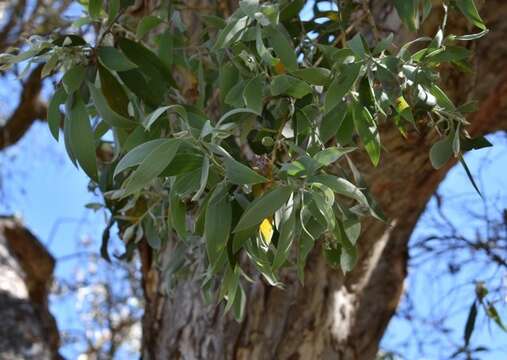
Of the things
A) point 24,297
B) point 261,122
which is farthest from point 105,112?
point 24,297


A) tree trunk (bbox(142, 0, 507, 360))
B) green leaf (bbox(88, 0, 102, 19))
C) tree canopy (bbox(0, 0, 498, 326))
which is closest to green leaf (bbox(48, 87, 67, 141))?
tree canopy (bbox(0, 0, 498, 326))

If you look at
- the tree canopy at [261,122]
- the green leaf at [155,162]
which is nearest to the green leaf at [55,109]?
the tree canopy at [261,122]

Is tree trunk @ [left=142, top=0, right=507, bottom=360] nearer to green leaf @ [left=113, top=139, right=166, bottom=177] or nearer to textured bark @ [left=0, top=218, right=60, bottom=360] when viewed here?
textured bark @ [left=0, top=218, right=60, bottom=360]

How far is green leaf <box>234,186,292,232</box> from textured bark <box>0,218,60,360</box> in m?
2.08

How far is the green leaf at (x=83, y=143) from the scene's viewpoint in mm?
1223

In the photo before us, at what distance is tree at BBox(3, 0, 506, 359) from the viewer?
1099mm

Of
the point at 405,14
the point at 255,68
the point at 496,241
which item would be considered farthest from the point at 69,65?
the point at 496,241

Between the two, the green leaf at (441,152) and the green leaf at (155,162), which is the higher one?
the green leaf at (441,152)

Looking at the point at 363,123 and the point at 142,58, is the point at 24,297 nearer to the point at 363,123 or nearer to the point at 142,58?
the point at 142,58

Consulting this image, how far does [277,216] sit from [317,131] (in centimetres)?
22

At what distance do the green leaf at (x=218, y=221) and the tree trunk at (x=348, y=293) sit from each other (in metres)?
0.94

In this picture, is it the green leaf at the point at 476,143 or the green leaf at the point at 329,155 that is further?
the green leaf at the point at 476,143

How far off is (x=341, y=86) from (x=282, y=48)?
5.3 inches

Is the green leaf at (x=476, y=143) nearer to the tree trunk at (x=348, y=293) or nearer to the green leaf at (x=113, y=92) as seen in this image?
the green leaf at (x=113, y=92)
